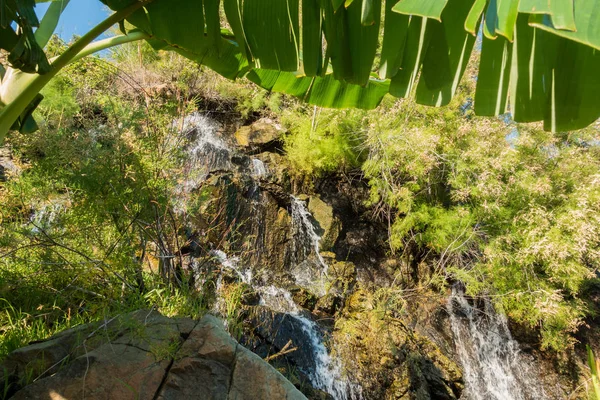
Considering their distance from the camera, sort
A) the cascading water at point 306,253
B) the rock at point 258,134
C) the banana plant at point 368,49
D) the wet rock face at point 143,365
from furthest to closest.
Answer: the rock at point 258,134 → the cascading water at point 306,253 → the wet rock face at point 143,365 → the banana plant at point 368,49

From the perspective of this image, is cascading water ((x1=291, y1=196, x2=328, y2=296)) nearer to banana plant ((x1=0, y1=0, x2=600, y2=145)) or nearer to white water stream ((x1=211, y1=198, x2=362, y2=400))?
white water stream ((x1=211, y1=198, x2=362, y2=400))

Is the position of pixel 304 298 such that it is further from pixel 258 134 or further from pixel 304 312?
pixel 258 134

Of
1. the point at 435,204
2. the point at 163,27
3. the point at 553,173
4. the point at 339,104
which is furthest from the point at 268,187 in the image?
the point at 553,173

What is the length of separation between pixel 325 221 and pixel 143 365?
5.31 meters

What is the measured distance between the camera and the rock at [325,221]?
273 inches

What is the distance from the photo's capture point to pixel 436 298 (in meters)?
6.81

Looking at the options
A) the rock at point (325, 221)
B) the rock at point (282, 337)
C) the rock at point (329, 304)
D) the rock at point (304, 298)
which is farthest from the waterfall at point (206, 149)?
the rock at point (329, 304)

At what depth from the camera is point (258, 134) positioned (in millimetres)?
8062

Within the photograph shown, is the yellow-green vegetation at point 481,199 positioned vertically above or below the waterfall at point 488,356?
above

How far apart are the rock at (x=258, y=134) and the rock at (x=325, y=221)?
68.7 inches

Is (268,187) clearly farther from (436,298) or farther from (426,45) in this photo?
(426,45)

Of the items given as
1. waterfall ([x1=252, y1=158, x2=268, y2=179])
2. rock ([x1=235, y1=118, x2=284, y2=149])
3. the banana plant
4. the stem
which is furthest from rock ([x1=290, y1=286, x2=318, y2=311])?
the stem

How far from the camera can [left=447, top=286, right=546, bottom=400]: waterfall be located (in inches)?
237

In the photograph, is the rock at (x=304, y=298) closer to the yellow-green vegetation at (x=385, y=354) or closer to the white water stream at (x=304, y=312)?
the white water stream at (x=304, y=312)
